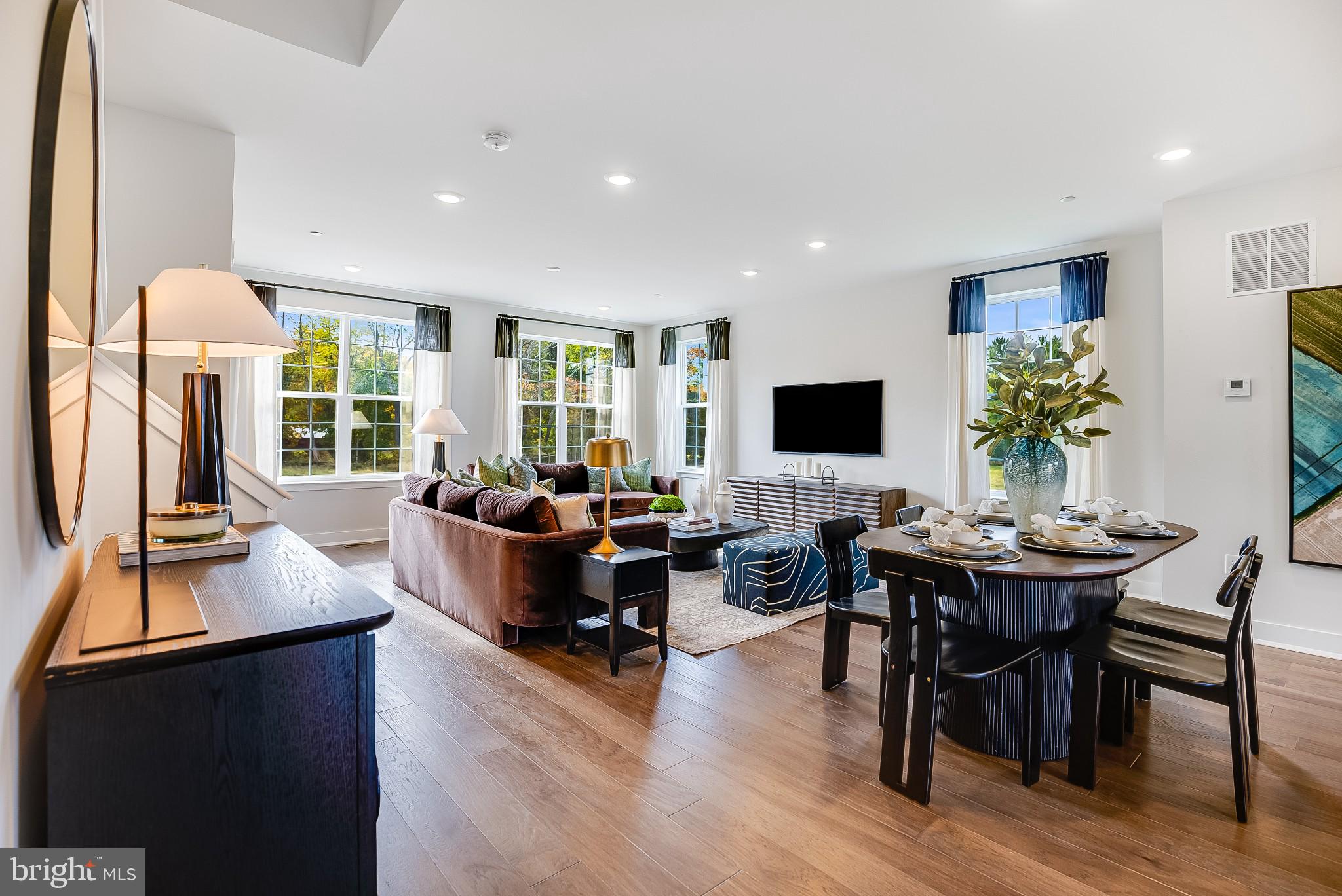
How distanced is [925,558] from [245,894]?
181 centimetres

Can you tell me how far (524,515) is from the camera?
357 centimetres

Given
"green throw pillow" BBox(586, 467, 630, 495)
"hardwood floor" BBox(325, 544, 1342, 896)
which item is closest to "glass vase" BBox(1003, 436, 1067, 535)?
"hardwood floor" BBox(325, 544, 1342, 896)

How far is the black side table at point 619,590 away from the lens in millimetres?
3203

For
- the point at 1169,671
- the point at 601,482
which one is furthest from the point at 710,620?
the point at 601,482

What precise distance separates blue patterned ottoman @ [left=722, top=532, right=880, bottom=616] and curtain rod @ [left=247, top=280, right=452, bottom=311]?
4515 mm

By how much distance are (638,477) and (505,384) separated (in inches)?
74.7

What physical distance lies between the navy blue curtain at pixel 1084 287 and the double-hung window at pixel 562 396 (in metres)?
5.01

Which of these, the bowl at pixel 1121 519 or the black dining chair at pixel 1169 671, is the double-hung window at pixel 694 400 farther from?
the black dining chair at pixel 1169 671

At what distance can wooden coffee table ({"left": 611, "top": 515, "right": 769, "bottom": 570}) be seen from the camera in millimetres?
5090

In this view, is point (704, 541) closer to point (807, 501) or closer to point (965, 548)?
point (807, 501)

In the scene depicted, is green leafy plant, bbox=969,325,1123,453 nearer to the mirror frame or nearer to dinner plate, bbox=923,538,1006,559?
dinner plate, bbox=923,538,1006,559

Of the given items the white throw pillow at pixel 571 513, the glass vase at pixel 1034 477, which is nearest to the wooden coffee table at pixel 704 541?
the white throw pillow at pixel 571 513

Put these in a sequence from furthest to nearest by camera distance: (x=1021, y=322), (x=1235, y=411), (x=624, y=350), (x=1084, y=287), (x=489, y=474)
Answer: (x=624, y=350), (x=489, y=474), (x=1021, y=322), (x=1084, y=287), (x=1235, y=411)

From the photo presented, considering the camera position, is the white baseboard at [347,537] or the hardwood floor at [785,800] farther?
the white baseboard at [347,537]
